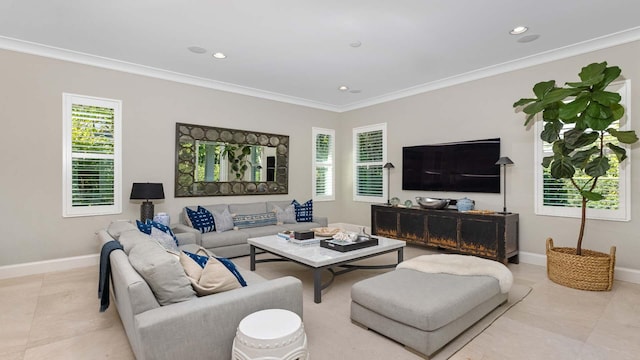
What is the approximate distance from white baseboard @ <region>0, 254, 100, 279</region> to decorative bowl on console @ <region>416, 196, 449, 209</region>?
500 cm

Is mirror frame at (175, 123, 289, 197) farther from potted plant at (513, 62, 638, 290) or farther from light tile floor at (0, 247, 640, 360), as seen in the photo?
potted plant at (513, 62, 638, 290)

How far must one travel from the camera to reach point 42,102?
411cm

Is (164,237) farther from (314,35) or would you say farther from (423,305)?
(314,35)

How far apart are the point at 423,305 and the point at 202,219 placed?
357 centimetres

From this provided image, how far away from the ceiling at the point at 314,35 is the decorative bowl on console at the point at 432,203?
199cm

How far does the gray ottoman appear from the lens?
2219 mm

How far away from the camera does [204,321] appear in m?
1.90

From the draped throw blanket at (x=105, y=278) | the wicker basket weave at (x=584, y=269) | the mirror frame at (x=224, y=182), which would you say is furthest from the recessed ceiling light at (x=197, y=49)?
the wicker basket weave at (x=584, y=269)

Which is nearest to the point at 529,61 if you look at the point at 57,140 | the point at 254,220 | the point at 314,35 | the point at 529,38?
the point at 529,38

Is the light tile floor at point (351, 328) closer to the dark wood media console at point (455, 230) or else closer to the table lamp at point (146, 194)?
the dark wood media console at point (455, 230)

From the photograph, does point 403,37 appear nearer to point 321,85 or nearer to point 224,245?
point 321,85

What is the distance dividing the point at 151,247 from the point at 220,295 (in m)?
0.67

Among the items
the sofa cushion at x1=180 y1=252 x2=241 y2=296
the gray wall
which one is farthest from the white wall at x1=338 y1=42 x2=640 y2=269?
the sofa cushion at x1=180 y1=252 x2=241 y2=296

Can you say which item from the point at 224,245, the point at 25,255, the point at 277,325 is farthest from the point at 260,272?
the point at 25,255
